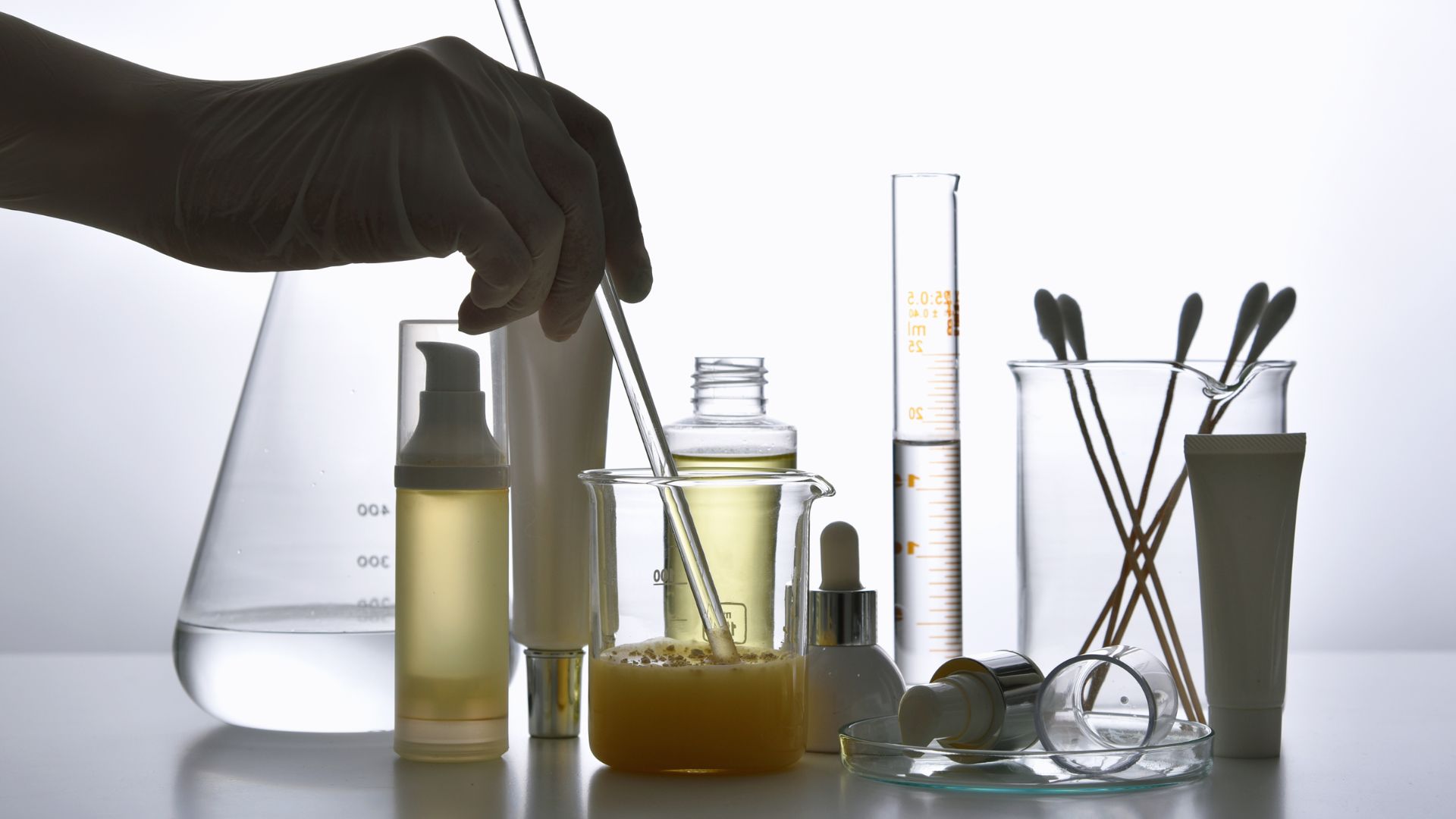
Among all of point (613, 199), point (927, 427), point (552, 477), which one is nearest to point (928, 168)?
point (927, 427)

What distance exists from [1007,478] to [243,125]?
1.27m

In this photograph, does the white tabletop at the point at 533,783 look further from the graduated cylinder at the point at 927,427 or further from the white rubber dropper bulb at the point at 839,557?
the graduated cylinder at the point at 927,427

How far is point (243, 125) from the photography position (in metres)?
0.92

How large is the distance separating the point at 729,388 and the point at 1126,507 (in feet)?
0.97

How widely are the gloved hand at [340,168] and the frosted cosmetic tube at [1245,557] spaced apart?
42 cm

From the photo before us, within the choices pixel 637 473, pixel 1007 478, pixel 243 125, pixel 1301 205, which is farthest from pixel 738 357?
pixel 1301 205

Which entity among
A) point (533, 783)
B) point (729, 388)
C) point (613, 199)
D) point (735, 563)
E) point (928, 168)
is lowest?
point (533, 783)

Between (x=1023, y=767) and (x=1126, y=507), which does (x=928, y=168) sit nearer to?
(x=1126, y=507)

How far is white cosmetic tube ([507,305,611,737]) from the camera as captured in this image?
2.98 feet

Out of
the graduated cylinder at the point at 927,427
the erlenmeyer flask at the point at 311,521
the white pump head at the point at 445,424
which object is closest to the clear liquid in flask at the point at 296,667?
the erlenmeyer flask at the point at 311,521

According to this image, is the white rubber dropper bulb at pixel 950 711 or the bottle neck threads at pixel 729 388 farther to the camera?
the bottle neck threads at pixel 729 388

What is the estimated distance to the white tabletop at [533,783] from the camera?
731 mm

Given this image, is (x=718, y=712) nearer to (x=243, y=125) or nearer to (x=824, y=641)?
(x=824, y=641)

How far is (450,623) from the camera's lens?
83 centimetres
